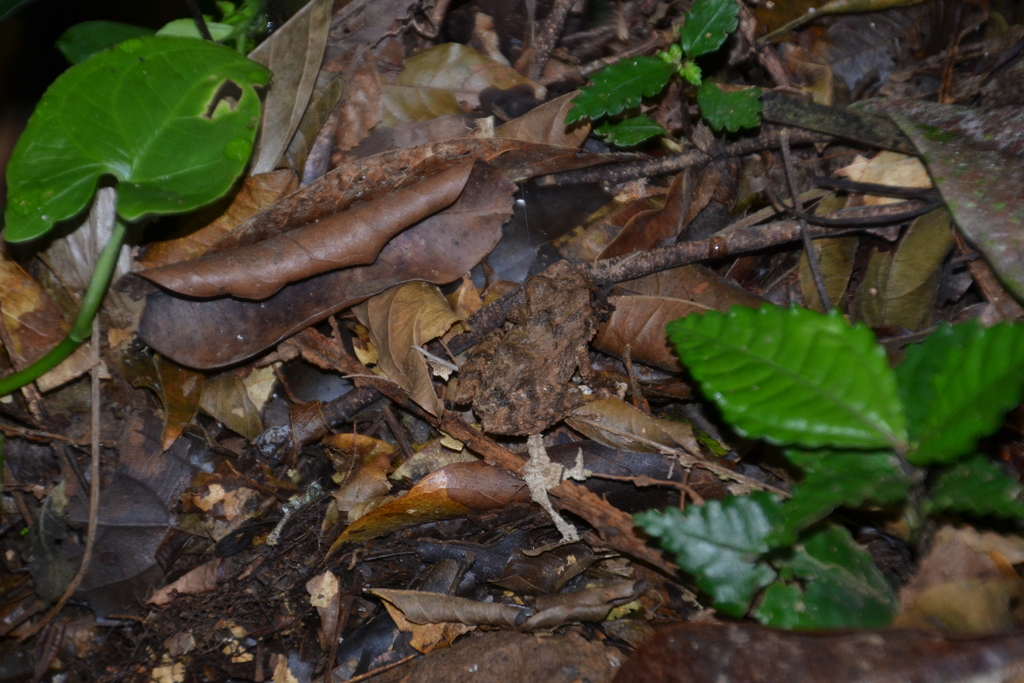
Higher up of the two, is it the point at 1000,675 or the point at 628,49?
the point at 628,49

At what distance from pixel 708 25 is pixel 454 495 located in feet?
5.89

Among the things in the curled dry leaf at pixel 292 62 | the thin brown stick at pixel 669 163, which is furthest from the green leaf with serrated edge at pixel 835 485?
the curled dry leaf at pixel 292 62

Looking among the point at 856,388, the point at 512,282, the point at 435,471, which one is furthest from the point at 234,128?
the point at 856,388

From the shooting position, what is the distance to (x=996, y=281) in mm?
1905

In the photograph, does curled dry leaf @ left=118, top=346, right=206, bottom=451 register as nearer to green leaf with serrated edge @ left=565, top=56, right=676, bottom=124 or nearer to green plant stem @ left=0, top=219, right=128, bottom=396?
green plant stem @ left=0, top=219, right=128, bottom=396

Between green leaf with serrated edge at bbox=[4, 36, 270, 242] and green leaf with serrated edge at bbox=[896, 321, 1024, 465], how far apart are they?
2.02 metres

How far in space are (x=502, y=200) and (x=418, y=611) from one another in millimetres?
1339

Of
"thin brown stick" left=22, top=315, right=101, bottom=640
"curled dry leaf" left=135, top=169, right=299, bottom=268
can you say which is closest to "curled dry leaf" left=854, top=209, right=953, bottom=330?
"curled dry leaf" left=135, top=169, right=299, bottom=268

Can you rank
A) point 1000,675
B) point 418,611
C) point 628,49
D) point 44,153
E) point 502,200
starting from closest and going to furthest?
point 1000,675, point 418,611, point 44,153, point 502,200, point 628,49

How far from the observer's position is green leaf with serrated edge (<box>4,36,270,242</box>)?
201cm

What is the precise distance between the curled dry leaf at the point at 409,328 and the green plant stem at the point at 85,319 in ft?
2.65

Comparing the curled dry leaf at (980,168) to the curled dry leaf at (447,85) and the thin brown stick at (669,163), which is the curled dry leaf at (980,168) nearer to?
the thin brown stick at (669,163)

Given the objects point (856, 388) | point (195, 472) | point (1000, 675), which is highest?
point (856, 388)

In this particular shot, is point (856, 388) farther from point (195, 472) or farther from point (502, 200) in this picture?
point (195, 472)
